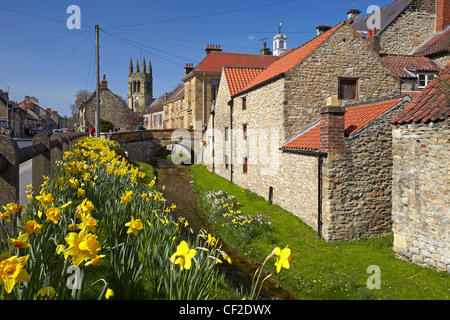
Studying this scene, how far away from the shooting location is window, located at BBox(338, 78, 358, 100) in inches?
614

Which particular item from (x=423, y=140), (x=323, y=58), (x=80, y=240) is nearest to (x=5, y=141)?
(x=80, y=240)

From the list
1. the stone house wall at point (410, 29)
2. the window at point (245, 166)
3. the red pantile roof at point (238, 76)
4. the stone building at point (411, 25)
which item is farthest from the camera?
the stone house wall at point (410, 29)

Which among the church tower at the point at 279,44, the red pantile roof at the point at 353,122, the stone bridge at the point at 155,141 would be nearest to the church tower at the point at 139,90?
the church tower at the point at 279,44

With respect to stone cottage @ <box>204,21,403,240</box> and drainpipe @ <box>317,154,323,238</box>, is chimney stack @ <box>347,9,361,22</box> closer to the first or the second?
stone cottage @ <box>204,21,403,240</box>

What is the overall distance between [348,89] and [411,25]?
15.8 meters

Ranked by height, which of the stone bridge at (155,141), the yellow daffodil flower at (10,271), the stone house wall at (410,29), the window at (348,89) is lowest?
the yellow daffodil flower at (10,271)

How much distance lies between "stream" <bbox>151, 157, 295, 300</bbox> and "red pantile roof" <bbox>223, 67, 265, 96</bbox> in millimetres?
7681

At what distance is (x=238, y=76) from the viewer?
23.4 metres

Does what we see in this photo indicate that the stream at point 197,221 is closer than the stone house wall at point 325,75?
Yes

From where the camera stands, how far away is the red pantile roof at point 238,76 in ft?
74.3

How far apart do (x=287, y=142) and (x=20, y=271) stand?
13395 millimetres

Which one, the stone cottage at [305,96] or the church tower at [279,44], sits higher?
the church tower at [279,44]

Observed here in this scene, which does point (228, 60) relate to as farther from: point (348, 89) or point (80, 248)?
point (80, 248)

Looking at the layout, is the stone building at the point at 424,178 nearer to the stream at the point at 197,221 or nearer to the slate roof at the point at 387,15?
the stream at the point at 197,221
